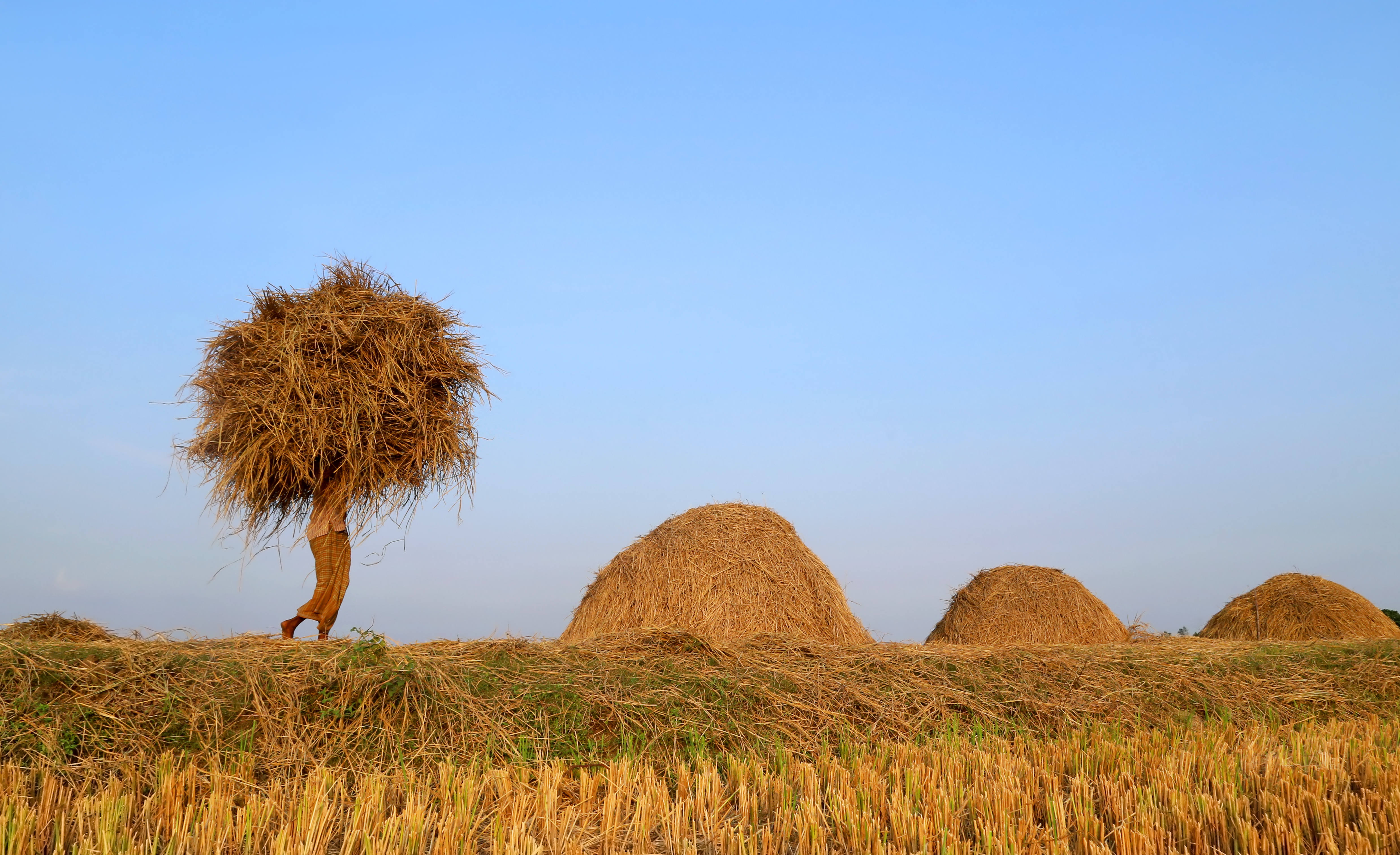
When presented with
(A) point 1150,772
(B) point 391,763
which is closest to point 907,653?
(A) point 1150,772

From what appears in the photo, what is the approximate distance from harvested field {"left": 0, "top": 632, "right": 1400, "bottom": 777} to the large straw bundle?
5.28 ft

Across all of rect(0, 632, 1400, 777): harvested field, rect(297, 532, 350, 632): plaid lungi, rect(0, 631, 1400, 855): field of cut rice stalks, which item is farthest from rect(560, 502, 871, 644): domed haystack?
rect(297, 532, 350, 632): plaid lungi

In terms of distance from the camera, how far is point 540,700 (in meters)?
6.03

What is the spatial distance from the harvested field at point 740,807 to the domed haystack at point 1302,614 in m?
16.1

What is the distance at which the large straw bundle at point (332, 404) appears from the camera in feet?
25.9

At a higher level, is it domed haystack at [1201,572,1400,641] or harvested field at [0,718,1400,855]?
domed haystack at [1201,572,1400,641]

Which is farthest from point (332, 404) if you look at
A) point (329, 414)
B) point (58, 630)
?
point (58, 630)

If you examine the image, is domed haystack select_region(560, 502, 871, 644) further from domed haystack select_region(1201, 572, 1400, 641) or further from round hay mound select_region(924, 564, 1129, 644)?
domed haystack select_region(1201, 572, 1400, 641)

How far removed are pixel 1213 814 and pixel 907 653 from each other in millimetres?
4882

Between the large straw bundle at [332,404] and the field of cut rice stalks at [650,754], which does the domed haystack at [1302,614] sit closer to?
the field of cut rice stalks at [650,754]

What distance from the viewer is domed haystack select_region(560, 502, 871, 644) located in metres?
11.3

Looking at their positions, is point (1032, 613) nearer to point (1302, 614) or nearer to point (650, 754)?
point (1302, 614)

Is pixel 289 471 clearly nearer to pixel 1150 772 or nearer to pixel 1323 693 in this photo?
pixel 1150 772

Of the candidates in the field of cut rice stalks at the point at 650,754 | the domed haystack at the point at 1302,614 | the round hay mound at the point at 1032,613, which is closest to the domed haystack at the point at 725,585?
the field of cut rice stalks at the point at 650,754
